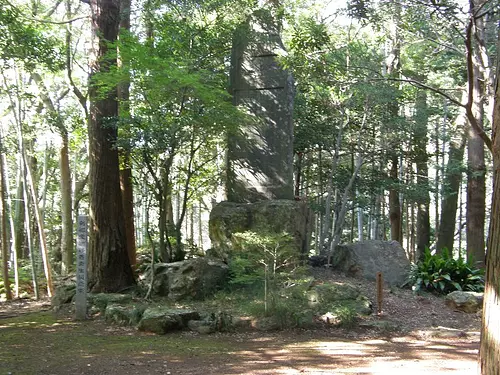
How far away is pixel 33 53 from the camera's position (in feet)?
28.1

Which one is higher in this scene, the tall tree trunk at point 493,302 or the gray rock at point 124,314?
the tall tree trunk at point 493,302

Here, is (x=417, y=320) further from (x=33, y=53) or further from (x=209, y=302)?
(x=33, y=53)

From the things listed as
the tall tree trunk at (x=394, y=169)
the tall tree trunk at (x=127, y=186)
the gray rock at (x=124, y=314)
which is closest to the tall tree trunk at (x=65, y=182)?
the tall tree trunk at (x=127, y=186)

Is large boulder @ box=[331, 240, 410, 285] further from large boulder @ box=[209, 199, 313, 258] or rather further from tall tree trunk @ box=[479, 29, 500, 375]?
tall tree trunk @ box=[479, 29, 500, 375]

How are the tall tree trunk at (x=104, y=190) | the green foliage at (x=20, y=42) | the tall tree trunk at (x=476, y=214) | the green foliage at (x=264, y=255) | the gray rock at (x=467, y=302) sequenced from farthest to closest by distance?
A: the tall tree trunk at (x=476, y=214) → the tall tree trunk at (x=104, y=190) → the gray rock at (x=467, y=302) → the green foliage at (x=20, y=42) → the green foliage at (x=264, y=255)

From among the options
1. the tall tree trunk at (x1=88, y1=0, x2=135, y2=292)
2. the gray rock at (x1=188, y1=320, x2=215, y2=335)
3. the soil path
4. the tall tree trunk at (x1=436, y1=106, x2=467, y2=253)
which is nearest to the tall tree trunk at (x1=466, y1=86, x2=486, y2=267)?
the tall tree trunk at (x1=436, y1=106, x2=467, y2=253)

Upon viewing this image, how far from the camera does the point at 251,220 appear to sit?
31.0 feet

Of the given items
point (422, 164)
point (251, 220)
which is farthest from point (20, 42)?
point (422, 164)

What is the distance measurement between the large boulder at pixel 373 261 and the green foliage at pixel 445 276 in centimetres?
35

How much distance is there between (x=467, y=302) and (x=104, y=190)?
23.3 ft

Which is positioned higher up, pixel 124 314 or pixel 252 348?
pixel 124 314

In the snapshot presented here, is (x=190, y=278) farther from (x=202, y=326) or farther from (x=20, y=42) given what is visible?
(x=20, y=42)

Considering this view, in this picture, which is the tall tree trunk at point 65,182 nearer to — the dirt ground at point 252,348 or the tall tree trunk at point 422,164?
the dirt ground at point 252,348

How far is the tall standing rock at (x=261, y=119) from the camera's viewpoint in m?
10.2
